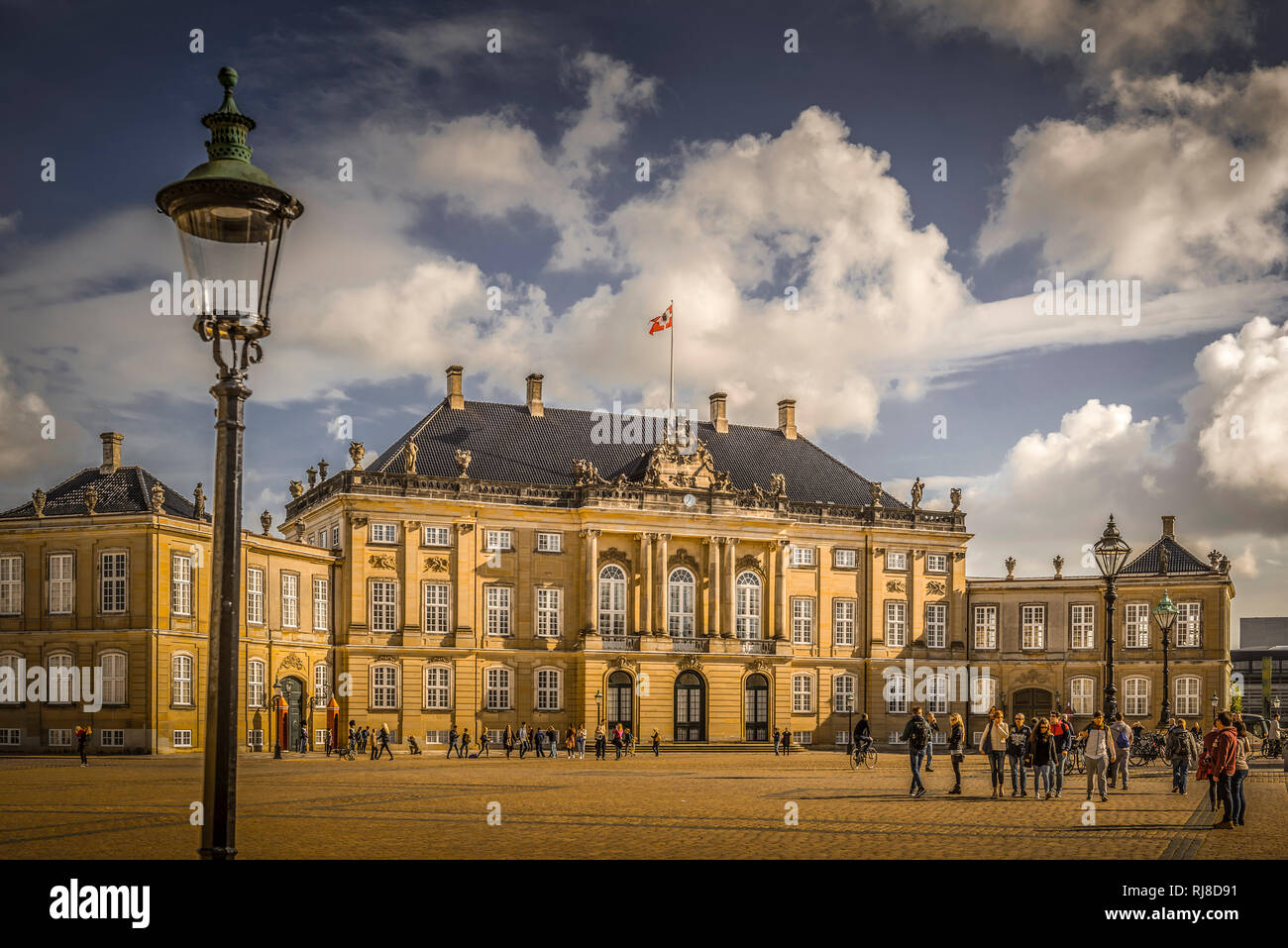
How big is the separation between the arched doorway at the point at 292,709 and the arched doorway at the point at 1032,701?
125ft

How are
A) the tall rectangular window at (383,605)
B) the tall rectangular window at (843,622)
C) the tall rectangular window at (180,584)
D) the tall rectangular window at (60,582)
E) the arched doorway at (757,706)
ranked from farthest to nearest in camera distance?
the tall rectangular window at (843,622) < the arched doorway at (757,706) < the tall rectangular window at (383,605) < the tall rectangular window at (180,584) < the tall rectangular window at (60,582)

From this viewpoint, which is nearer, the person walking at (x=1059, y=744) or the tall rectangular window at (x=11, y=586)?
the person walking at (x=1059, y=744)

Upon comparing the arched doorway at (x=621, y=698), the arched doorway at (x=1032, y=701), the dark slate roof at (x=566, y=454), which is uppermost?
the dark slate roof at (x=566, y=454)

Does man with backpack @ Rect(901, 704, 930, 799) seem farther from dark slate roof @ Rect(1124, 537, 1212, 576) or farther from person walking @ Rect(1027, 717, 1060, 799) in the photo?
dark slate roof @ Rect(1124, 537, 1212, 576)

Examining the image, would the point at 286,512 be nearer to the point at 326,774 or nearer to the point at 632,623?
the point at 632,623

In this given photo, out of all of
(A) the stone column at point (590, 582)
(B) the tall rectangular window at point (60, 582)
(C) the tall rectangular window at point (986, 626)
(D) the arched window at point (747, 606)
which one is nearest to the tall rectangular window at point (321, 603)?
(B) the tall rectangular window at point (60, 582)

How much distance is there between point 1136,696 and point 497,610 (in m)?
34.6

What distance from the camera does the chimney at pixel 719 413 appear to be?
7638cm

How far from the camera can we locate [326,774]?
1462 inches

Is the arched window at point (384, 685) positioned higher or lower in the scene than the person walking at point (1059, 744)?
lower

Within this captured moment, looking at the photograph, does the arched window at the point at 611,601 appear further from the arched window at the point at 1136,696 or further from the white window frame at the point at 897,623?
the arched window at the point at 1136,696

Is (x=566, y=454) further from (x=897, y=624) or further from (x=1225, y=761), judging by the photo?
(x=1225, y=761)
